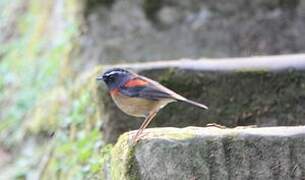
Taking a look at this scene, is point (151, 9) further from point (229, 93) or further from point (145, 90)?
point (145, 90)

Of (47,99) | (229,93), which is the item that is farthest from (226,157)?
(47,99)

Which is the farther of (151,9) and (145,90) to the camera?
(151,9)

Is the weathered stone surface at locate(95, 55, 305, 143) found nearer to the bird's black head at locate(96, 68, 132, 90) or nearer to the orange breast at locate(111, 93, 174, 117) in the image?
the bird's black head at locate(96, 68, 132, 90)

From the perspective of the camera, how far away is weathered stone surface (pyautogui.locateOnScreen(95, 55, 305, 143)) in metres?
7.57

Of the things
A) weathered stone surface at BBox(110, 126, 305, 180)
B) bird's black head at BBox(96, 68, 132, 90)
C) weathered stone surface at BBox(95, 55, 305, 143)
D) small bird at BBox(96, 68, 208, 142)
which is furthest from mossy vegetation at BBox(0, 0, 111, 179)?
weathered stone surface at BBox(110, 126, 305, 180)

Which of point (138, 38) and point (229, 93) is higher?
point (229, 93)

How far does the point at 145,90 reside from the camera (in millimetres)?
5867

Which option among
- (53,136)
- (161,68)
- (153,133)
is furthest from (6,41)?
(153,133)

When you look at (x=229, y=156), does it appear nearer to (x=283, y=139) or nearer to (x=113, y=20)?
(x=283, y=139)

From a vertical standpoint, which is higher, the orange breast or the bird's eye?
the bird's eye

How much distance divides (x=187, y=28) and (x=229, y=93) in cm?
473

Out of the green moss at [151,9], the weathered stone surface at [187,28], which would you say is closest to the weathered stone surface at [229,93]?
the weathered stone surface at [187,28]

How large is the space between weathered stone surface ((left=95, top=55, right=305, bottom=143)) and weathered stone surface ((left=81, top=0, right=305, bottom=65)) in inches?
163

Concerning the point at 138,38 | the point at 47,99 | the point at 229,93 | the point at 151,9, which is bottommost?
the point at 47,99
